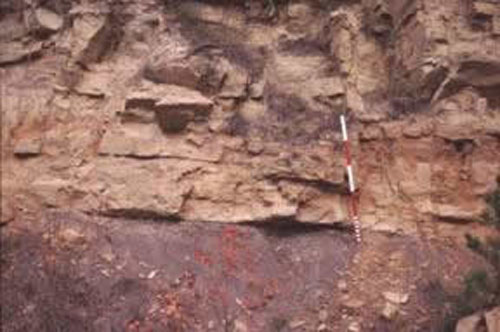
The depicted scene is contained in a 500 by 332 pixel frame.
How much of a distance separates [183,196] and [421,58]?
3.71m

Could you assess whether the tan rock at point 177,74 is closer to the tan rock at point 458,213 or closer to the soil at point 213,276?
the soil at point 213,276

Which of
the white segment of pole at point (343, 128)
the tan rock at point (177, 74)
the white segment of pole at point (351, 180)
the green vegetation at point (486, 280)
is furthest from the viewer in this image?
the tan rock at point (177, 74)

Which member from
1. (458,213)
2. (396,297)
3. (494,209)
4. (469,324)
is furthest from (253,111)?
(469,324)

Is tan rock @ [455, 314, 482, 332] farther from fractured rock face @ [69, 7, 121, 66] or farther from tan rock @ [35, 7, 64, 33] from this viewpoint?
tan rock @ [35, 7, 64, 33]

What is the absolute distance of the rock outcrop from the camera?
9227mm

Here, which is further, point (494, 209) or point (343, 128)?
point (343, 128)

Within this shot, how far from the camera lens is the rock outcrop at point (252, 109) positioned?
9.23 meters

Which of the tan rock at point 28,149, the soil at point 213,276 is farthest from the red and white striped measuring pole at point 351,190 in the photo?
the tan rock at point 28,149

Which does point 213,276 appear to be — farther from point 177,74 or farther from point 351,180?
point 177,74

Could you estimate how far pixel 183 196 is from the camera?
919 cm

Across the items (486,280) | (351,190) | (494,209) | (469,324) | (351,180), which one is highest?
(494,209)

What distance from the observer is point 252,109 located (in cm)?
1004

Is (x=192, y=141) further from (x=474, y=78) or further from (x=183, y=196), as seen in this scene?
(x=474, y=78)

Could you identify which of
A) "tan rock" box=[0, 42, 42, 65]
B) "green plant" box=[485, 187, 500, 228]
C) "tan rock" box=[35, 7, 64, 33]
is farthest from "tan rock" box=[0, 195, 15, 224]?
"green plant" box=[485, 187, 500, 228]
